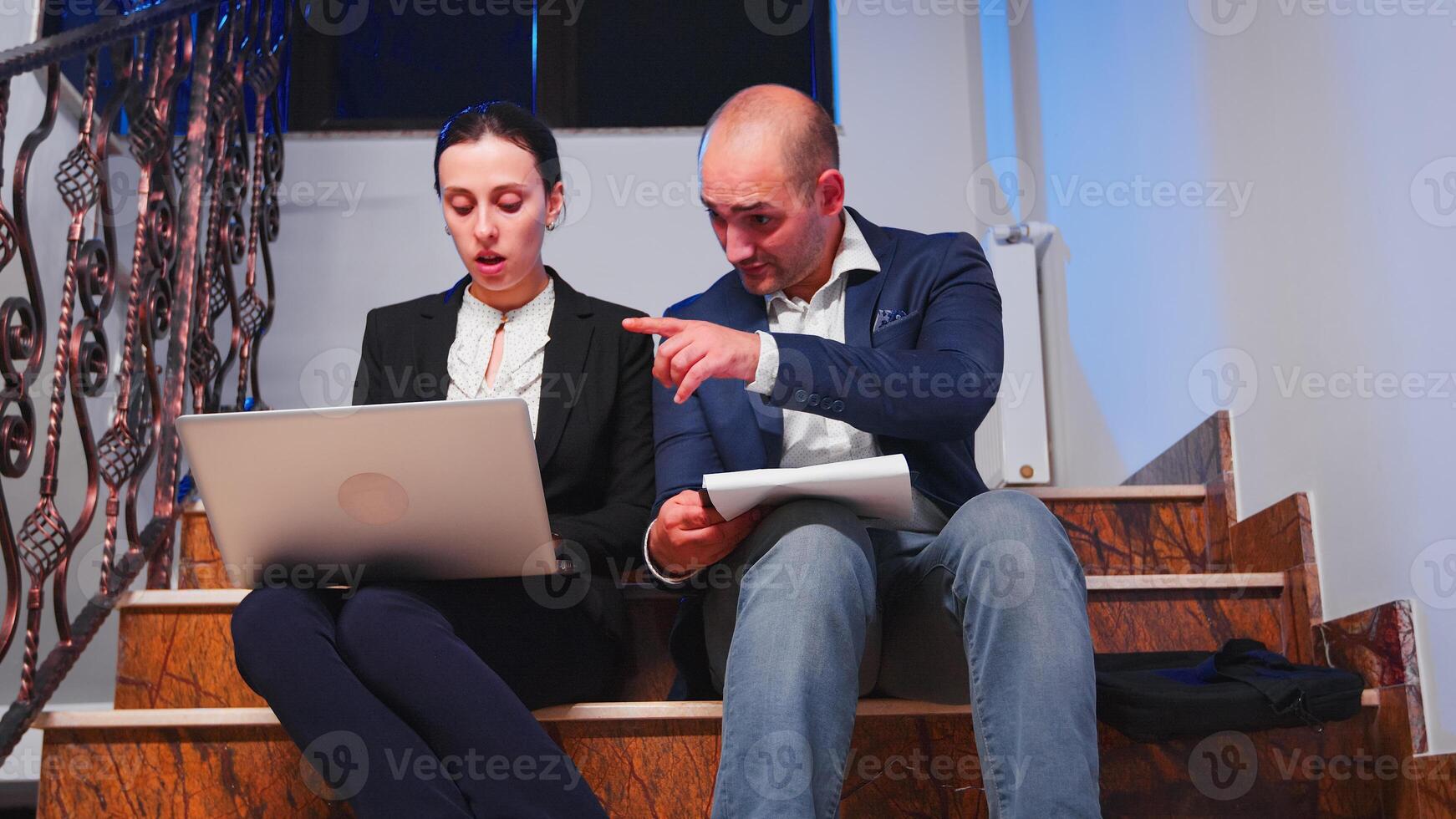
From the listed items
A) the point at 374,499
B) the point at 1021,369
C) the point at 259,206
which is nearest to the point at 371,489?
the point at 374,499

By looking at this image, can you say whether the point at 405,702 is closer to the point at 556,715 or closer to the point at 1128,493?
the point at 556,715

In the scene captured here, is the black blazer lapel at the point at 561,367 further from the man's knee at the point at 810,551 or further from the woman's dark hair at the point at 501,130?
the man's knee at the point at 810,551

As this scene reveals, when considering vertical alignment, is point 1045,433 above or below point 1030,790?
above

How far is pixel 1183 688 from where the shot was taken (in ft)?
4.50

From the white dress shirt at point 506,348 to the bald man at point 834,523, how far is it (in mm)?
203

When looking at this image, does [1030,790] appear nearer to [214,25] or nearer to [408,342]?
[408,342]

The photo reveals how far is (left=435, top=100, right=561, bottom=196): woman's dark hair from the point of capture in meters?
1.71

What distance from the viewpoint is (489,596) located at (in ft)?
4.52

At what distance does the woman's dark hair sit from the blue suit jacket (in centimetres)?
31

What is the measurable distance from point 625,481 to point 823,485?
498 millimetres

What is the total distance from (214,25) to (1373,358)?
190 centimetres

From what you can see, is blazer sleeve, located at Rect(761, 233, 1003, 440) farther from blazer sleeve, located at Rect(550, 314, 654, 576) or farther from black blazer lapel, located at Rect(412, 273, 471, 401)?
black blazer lapel, located at Rect(412, 273, 471, 401)

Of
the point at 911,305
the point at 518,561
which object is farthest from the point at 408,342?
the point at 911,305

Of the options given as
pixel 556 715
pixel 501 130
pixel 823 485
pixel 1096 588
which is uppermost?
pixel 501 130
